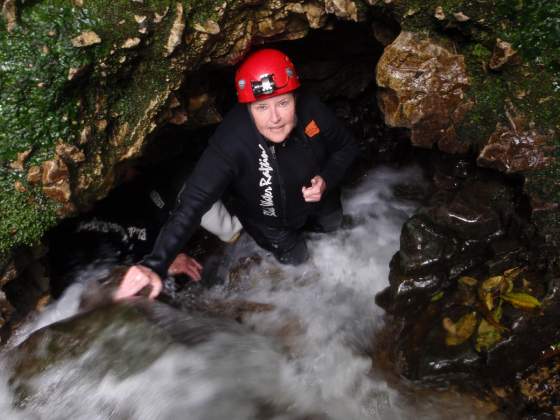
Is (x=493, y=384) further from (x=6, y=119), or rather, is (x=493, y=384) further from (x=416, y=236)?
(x=6, y=119)

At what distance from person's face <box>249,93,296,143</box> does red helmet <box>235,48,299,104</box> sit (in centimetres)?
6

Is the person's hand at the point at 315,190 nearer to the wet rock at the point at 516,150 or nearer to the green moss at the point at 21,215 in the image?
the wet rock at the point at 516,150

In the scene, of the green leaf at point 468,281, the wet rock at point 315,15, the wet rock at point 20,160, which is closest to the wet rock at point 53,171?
the wet rock at point 20,160

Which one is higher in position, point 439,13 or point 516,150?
point 439,13

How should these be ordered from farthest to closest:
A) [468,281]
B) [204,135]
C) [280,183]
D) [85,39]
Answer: [204,135]
[280,183]
[468,281]
[85,39]

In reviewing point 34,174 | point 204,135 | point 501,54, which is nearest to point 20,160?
point 34,174

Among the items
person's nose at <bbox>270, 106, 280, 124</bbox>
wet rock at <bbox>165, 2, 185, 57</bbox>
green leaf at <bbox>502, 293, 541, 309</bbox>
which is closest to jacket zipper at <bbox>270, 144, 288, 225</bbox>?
person's nose at <bbox>270, 106, 280, 124</bbox>

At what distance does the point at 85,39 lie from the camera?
9.30ft

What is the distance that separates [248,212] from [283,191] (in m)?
0.65

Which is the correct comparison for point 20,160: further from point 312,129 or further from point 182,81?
point 312,129

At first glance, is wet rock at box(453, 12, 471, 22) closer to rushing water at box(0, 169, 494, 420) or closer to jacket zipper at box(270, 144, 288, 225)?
A: jacket zipper at box(270, 144, 288, 225)

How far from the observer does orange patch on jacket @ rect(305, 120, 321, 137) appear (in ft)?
12.1

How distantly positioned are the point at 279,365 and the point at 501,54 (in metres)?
2.96

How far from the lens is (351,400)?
3.53 metres
